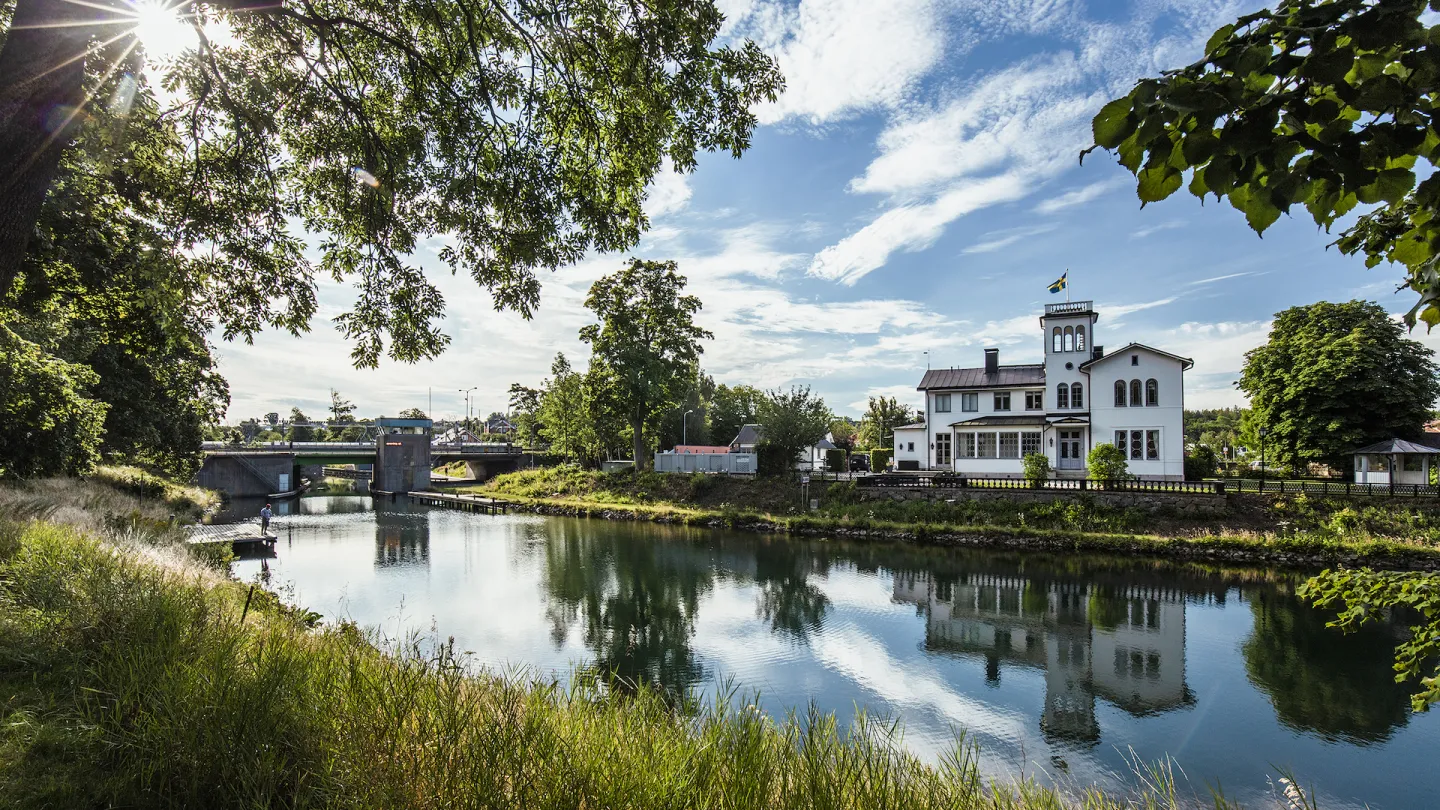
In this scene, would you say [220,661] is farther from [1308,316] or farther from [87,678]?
[1308,316]

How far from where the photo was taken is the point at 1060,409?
30281mm

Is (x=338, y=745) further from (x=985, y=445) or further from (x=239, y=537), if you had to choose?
(x=985, y=445)

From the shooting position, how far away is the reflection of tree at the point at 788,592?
1418 cm

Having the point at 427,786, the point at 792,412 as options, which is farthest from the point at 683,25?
the point at 792,412

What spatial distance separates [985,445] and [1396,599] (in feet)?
97.3

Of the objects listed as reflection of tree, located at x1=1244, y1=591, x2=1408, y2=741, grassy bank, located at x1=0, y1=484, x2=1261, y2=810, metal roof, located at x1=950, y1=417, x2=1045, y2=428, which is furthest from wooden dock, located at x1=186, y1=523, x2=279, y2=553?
metal roof, located at x1=950, y1=417, x2=1045, y2=428

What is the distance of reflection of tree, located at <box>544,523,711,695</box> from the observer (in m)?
11.3

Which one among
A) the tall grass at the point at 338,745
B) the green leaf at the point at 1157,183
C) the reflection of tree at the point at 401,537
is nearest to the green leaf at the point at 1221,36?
the green leaf at the point at 1157,183

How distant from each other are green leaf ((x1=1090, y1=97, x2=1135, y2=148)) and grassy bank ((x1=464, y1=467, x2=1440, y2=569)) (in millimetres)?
Answer: 23529

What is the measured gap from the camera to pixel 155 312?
6770 millimetres

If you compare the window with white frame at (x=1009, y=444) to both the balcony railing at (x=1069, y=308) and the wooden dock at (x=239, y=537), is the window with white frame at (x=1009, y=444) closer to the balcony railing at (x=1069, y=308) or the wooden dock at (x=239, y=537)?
the balcony railing at (x=1069, y=308)

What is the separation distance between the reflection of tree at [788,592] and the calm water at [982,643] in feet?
0.30

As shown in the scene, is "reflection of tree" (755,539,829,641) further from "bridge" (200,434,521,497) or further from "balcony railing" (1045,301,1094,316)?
"bridge" (200,434,521,497)

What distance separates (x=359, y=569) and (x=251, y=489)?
1334 inches
